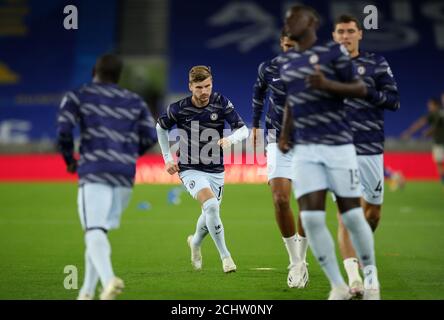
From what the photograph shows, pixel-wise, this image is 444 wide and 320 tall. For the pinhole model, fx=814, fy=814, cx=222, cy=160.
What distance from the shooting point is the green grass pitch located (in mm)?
7625

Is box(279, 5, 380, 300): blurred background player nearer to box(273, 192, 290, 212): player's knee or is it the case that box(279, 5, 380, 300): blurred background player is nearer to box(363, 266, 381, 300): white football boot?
box(363, 266, 381, 300): white football boot

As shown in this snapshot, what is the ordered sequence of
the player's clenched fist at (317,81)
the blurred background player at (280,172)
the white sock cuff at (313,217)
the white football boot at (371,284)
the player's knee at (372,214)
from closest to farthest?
1. the player's clenched fist at (317,81)
2. the white sock cuff at (313,217)
3. the white football boot at (371,284)
4. the player's knee at (372,214)
5. the blurred background player at (280,172)

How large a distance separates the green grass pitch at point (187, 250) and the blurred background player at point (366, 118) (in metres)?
0.50

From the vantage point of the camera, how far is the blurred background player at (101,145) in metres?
6.39

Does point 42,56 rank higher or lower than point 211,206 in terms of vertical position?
higher

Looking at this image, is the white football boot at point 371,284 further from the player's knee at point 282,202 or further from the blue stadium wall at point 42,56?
the blue stadium wall at point 42,56

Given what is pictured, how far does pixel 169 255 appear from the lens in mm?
10266

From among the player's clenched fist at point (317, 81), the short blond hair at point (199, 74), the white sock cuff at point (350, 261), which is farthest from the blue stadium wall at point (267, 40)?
the player's clenched fist at point (317, 81)

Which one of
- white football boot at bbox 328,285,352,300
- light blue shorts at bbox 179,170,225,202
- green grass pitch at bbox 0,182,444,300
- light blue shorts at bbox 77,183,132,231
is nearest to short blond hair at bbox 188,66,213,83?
light blue shorts at bbox 179,170,225,202

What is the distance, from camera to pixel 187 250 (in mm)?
10734

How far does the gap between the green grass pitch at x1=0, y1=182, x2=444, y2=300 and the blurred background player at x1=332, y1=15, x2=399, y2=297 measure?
0.50 metres

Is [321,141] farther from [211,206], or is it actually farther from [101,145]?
[211,206]

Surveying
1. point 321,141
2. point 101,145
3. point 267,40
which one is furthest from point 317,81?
point 267,40

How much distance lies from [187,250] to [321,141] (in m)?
4.74
